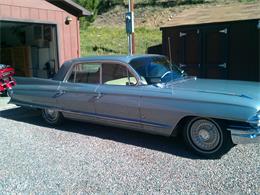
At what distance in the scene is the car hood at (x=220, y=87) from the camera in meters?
4.67

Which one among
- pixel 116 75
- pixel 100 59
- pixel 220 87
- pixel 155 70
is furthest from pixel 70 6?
pixel 220 87

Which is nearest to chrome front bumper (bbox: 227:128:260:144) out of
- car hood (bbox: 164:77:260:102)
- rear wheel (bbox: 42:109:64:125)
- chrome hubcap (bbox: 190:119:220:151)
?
chrome hubcap (bbox: 190:119:220:151)

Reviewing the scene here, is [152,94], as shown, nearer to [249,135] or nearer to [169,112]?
[169,112]

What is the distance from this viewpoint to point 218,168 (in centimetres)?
432

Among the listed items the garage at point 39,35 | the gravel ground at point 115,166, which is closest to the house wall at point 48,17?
the garage at point 39,35

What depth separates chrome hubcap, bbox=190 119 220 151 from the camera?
15.4 ft

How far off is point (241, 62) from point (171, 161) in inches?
285

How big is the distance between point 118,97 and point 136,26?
25.2 m

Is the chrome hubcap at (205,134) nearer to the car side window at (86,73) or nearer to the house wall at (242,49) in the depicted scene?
the car side window at (86,73)

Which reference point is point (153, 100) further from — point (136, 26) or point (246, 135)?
point (136, 26)

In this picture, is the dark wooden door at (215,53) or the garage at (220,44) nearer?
the garage at (220,44)

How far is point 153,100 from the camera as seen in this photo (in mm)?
5113

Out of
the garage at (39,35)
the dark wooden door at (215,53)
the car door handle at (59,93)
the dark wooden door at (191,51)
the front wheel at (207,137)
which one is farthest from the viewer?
the dark wooden door at (191,51)

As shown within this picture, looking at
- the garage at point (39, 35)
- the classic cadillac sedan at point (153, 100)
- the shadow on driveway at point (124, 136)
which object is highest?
the garage at point (39, 35)
